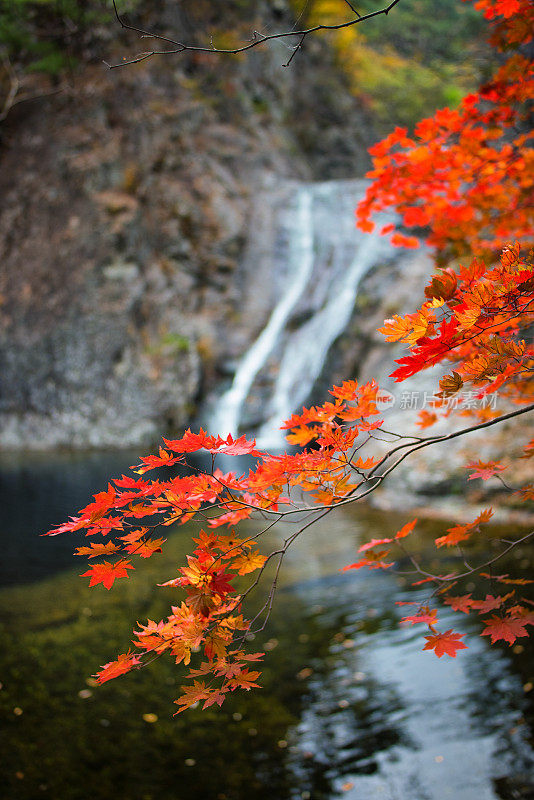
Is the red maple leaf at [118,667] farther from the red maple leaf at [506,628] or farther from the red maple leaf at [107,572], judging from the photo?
the red maple leaf at [506,628]

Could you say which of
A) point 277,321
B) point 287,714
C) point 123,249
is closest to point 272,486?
point 287,714

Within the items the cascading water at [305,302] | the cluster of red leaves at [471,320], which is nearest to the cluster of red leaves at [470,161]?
the cluster of red leaves at [471,320]

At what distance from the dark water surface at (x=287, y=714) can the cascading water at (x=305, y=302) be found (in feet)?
17.2

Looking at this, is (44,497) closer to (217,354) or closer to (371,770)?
(217,354)

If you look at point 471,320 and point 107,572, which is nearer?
point 471,320

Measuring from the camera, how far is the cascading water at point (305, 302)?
9.68m

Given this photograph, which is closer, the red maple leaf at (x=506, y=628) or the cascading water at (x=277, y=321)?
the red maple leaf at (x=506, y=628)

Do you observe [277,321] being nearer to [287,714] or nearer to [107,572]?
[287,714]

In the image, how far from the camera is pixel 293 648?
3215 millimetres

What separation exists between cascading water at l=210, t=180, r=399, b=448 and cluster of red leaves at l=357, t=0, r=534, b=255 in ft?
20.0

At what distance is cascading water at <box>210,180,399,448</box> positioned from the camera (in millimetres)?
9680

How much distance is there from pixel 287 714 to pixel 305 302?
9.15 meters

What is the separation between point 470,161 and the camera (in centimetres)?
244

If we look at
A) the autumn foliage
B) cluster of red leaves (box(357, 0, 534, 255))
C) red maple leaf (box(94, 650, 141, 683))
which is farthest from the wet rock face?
red maple leaf (box(94, 650, 141, 683))
